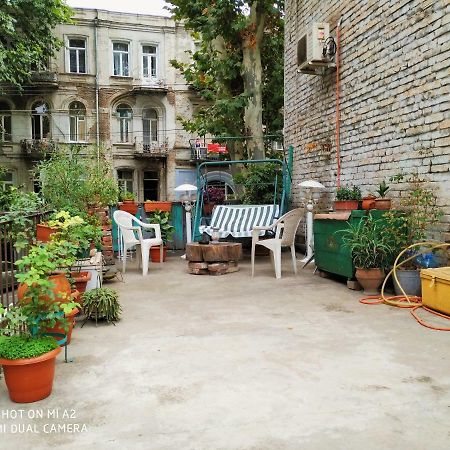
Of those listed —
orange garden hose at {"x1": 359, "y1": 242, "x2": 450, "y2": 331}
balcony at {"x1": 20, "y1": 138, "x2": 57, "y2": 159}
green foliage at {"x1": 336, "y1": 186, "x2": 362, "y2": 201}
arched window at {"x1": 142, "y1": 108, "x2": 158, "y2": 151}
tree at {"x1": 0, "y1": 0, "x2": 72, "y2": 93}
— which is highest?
tree at {"x1": 0, "y1": 0, "x2": 72, "y2": 93}

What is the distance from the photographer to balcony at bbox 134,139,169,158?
21219 mm

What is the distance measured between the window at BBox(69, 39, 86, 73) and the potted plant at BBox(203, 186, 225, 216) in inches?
523

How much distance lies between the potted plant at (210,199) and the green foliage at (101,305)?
18.6 feet

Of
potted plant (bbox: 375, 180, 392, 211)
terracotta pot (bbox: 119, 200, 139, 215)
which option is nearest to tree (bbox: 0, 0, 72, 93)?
terracotta pot (bbox: 119, 200, 139, 215)

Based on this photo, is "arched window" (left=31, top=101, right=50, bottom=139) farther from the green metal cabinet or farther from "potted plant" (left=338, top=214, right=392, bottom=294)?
"potted plant" (left=338, top=214, right=392, bottom=294)

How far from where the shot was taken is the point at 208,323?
381cm

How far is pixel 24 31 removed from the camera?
15.2 meters

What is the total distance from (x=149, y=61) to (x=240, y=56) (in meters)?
11.9

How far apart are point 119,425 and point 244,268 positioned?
16.4 ft

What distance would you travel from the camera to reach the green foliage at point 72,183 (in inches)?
247

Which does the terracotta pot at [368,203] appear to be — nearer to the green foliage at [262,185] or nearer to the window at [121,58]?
the green foliage at [262,185]

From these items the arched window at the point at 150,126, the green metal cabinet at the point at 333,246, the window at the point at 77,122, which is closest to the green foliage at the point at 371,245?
the green metal cabinet at the point at 333,246

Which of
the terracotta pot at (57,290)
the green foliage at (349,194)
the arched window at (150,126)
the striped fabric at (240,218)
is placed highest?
the arched window at (150,126)

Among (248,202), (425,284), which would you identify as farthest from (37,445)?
(248,202)
